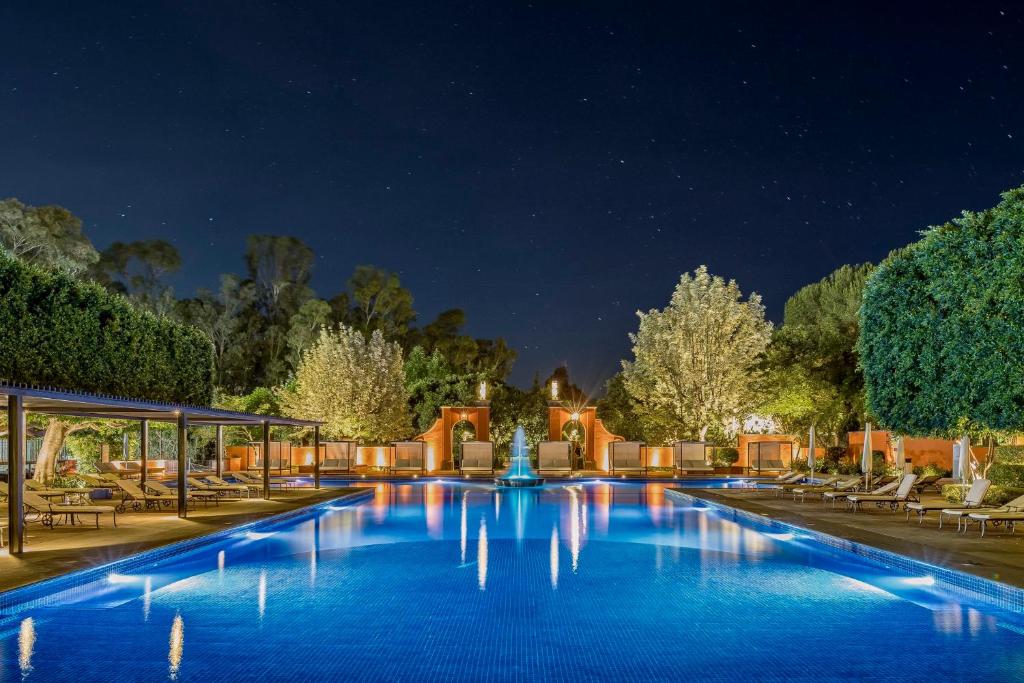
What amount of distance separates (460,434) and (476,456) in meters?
5.23

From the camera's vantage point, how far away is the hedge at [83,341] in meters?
15.8

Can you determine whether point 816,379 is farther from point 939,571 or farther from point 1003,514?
point 939,571

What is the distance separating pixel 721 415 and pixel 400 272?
78.4 ft

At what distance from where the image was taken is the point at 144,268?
4678 cm

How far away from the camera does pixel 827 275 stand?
40.9 m

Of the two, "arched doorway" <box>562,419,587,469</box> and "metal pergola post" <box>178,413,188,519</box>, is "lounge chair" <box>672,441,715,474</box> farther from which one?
"metal pergola post" <box>178,413,188,519</box>

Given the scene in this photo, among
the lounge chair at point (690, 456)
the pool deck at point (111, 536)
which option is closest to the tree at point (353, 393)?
the lounge chair at point (690, 456)

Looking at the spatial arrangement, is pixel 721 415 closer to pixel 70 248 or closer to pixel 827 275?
pixel 827 275

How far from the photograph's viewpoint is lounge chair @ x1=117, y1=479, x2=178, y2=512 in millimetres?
14594

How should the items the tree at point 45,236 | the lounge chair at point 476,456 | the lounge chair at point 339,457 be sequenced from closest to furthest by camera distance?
1. the lounge chair at point 476,456
2. the lounge chair at point 339,457
3. the tree at point 45,236

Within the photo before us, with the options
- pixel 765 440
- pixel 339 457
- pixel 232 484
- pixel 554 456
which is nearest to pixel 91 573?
pixel 232 484

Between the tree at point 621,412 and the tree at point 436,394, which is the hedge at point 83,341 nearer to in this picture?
the tree at point 436,394

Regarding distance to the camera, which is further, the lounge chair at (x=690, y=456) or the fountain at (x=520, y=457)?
the fountain at (x=520, y=457)

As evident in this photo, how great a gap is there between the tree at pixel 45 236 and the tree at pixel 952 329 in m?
22.9
